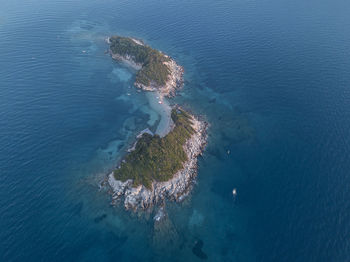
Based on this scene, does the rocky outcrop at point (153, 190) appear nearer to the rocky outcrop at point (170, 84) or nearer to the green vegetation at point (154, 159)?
the green vegetation at point (154, 159)

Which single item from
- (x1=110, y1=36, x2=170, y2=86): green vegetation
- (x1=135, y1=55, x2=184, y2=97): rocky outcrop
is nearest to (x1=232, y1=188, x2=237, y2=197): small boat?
(x1=135, y1=55, x2=184, y2=97): rocky outcrop

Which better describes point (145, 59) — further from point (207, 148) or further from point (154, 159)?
point (154, 159)

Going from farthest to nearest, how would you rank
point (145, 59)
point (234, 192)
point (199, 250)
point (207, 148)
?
point (145, 59) < point (207, 148) < point (234, 192) < point (199, 250)

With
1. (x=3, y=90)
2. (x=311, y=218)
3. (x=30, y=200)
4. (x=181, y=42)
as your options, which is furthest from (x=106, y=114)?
(x=311, y=218)

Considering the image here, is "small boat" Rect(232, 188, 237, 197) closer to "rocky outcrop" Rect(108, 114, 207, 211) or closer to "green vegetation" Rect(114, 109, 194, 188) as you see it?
"rocky outcrop" Rect(108, 114, 207, 211)

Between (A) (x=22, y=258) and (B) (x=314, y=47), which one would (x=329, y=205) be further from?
(B) (x=314, y=47)

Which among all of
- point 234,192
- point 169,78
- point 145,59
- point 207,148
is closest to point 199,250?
point 234,192
